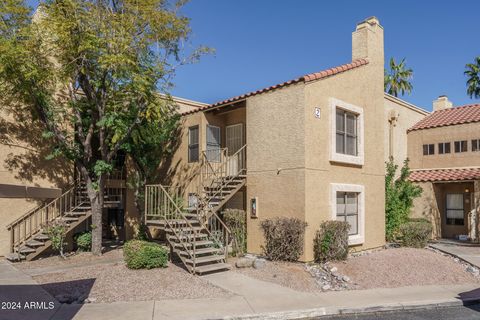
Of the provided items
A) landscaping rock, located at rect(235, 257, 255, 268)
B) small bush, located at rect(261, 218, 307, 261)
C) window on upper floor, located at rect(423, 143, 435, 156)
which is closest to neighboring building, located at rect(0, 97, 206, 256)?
landscaping rock, located at rect(235, 257, 255, 268)

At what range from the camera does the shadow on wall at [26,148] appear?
13.8 m

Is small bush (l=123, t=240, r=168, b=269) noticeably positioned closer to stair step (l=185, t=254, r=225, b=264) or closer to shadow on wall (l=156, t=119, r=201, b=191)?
stair step (l=185, t=254, r=225, b=264)

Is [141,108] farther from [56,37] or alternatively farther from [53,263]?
[53,263]

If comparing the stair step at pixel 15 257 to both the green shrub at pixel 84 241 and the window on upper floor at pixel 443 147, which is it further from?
the window on upper floor at pixel 443 147

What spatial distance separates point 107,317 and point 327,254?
7002mm

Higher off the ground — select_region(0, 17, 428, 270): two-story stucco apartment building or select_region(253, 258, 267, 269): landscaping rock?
select_region(0, 17, 428, 270): two-story stucco apartment building

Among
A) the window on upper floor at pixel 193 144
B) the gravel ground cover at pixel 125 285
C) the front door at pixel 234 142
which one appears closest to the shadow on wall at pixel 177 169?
the window on upper floor at pixel 193 144

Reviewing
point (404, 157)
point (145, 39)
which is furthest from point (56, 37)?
point (404, 157)

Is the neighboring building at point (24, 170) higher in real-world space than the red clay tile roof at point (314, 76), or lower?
lower

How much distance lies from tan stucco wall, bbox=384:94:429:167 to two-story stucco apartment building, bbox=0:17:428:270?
409 cm

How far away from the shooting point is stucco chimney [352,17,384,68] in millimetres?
15094

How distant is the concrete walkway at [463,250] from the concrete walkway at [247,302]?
340cm

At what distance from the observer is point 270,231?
11977mm

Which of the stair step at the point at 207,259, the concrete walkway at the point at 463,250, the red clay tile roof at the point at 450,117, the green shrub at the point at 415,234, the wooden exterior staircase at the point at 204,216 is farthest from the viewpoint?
the red clay tile roof at the point at 450,117
